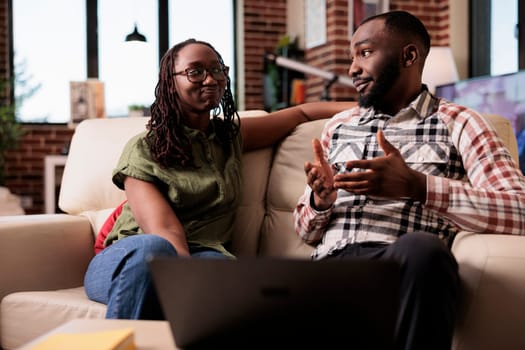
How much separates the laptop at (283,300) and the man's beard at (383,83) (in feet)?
3.09

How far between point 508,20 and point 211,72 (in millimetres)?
3485

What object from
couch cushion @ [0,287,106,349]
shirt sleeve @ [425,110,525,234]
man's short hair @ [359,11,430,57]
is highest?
man's short hair @ [359,11,430,57]

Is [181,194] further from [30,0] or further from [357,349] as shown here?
[30,0]

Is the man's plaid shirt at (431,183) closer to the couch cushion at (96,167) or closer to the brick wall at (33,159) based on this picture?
the couch cushion at (96,167)

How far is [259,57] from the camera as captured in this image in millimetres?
6004

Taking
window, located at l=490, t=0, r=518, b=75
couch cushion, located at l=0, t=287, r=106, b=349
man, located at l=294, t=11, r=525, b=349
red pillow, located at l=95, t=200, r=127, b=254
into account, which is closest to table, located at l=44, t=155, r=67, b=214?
red pillow, located at l=95, t=200, r=127, b=254

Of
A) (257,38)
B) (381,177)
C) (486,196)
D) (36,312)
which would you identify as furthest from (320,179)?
(257,38)

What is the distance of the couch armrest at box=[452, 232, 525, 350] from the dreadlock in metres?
0.82

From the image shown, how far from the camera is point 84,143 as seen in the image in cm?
221

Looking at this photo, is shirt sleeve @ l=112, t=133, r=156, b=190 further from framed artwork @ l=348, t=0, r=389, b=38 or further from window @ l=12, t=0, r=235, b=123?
window @ l=12, t=0, r=235, b=123

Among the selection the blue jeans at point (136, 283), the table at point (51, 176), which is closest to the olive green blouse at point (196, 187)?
the blue jeans at point (136, 283)

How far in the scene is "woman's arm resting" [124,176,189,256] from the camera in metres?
1.61

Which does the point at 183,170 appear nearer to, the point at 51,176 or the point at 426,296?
the point at 426,296

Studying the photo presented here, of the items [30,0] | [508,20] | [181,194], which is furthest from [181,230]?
[30,0]
